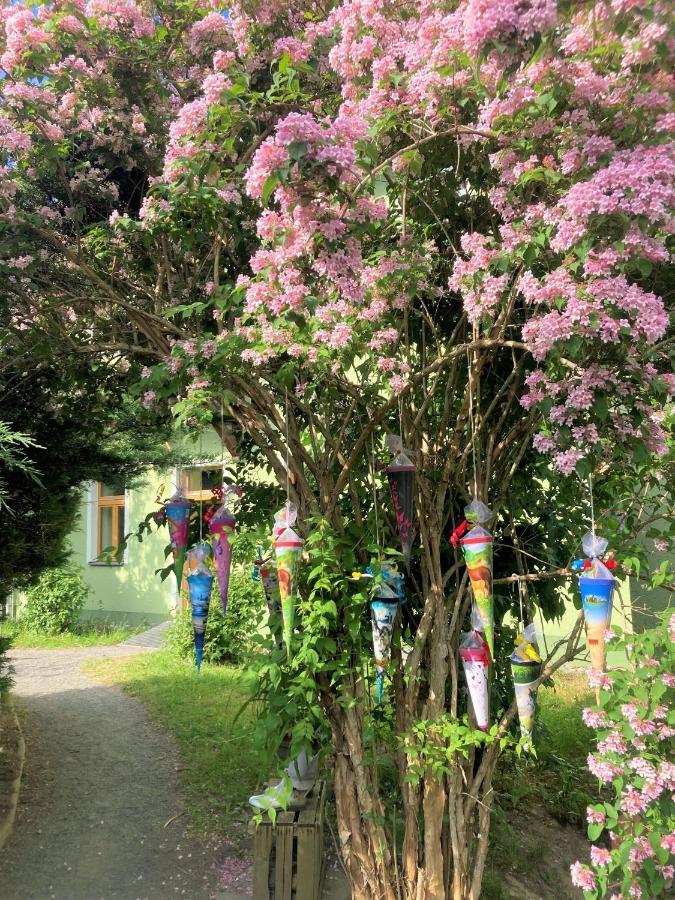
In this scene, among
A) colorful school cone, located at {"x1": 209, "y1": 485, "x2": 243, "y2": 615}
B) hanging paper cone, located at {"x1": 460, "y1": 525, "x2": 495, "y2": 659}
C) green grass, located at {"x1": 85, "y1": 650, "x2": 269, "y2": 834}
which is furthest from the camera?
green grass, located at {"x1": 85, "y1": 650, "x2": 269, "y2": 834}

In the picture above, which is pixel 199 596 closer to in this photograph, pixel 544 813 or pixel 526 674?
pixel 526 674

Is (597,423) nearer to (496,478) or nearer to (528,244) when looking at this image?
(528,244)

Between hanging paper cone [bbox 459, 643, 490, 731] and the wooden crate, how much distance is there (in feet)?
3.68

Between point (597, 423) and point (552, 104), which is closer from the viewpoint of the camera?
point (552, 104)

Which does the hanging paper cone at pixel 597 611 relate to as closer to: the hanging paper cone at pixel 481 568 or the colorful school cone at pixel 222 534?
the hanging paper cone at pixel 481 568

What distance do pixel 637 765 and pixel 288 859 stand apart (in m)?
1.72

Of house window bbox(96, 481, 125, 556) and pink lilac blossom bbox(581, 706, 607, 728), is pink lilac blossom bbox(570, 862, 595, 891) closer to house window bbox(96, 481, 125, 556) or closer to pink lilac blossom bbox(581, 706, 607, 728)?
pink lilac blossom bbox(581, 706, 607, 728)

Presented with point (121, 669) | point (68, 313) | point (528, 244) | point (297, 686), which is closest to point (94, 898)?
point (297, 686)

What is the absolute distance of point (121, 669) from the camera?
335 inches

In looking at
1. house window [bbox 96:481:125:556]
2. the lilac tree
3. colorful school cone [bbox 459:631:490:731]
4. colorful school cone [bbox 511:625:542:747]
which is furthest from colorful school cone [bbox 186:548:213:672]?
house window [bbox 96:481:125:556]

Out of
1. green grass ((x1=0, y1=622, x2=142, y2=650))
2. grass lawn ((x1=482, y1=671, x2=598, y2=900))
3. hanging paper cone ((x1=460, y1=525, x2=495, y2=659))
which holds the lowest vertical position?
grass lawn ((x1=482, y1=671, x2=598, y2=900))

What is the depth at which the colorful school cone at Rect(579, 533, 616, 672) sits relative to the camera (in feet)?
7.07

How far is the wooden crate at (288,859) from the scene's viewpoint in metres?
2.99

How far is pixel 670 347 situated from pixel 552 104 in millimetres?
927
